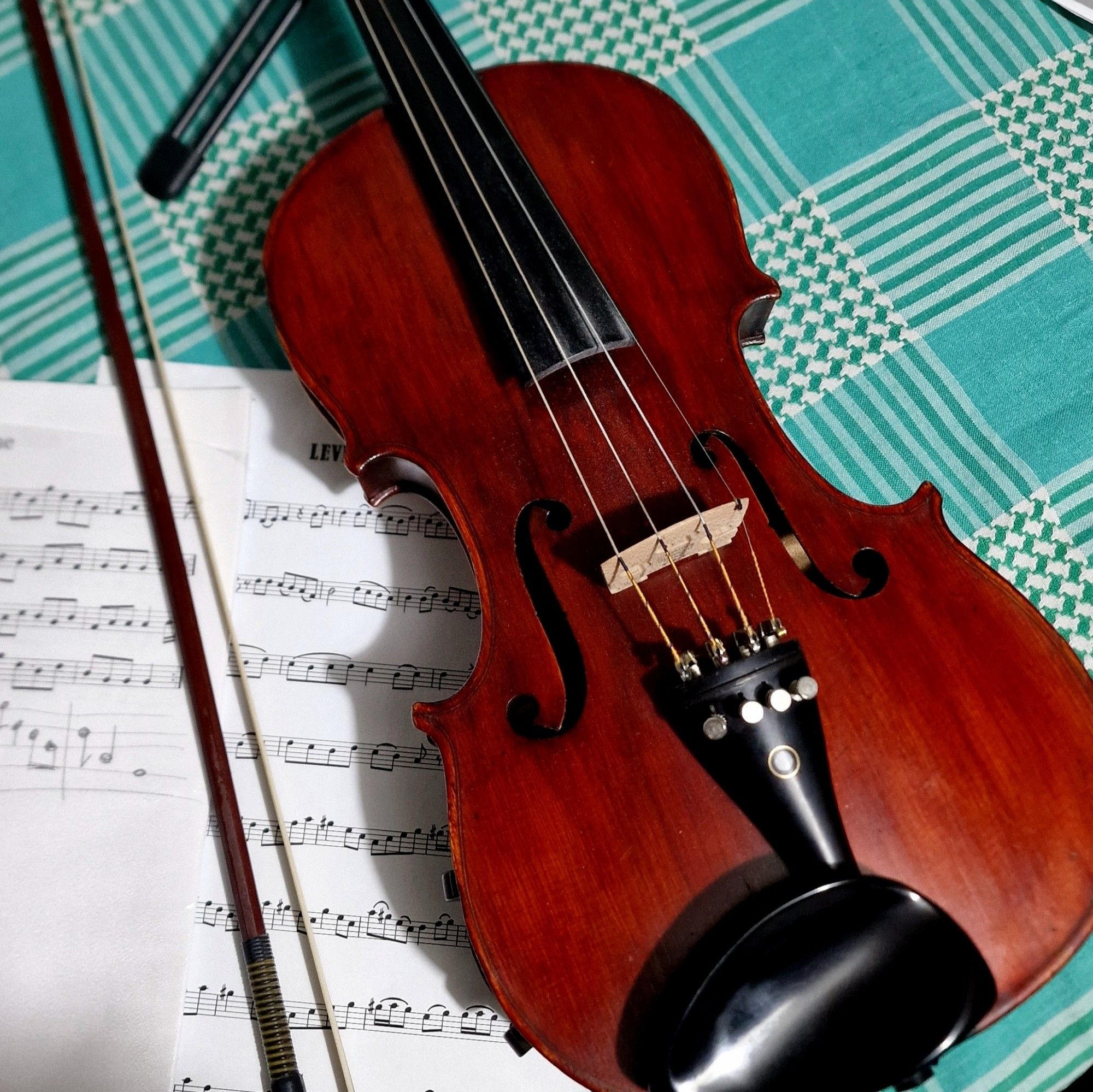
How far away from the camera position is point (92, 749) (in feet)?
3.30

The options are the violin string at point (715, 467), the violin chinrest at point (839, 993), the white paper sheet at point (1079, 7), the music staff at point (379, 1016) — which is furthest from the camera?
the white paper sheet at point (1079, 7)

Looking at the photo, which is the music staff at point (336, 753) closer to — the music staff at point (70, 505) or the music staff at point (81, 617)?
the music staff at point (81, 617)

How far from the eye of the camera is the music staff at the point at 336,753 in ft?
3.16

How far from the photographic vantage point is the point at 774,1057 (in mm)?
684

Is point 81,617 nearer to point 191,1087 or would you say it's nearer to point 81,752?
point 81,752

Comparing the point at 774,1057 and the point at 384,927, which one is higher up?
the point at 774,1057

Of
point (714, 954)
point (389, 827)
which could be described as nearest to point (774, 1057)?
point (714, 954)

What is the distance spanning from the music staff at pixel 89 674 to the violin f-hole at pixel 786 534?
61 centimetres

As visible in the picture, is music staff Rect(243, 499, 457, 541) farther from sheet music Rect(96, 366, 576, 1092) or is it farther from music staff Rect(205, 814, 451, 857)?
music staff Rect(205, 814, 451, 857)

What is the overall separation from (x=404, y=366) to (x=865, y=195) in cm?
59

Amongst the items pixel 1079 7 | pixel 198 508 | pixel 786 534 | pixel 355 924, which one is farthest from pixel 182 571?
pixel 1079 7

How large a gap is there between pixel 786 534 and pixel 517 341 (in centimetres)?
30

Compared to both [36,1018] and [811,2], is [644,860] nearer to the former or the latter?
[36,1018]

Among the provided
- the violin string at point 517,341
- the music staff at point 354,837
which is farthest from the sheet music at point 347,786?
the violin string at point 517,341
